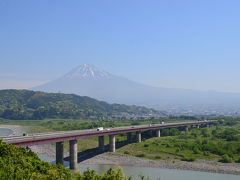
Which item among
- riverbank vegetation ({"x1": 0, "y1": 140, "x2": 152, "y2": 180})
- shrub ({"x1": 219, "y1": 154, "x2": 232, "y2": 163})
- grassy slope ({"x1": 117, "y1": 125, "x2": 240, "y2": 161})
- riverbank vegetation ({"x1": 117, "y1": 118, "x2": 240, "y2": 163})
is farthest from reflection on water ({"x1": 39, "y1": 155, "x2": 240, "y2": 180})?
riverbank vegetation ({"x1": 0, "y1": 140, "x2": 152, "y2": 180})

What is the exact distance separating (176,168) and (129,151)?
16733 millimetres

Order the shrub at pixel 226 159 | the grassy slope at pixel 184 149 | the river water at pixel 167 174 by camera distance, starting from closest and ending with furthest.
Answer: the river water at pixel 167 174 < the shrub at pixel 226 159 < the grassy slope at pixel 184 149

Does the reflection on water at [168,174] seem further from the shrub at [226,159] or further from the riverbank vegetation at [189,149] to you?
the riverbank vegetation at [189,149]

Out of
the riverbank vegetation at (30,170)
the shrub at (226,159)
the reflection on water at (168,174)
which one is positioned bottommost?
the reflection on water at (168,174)

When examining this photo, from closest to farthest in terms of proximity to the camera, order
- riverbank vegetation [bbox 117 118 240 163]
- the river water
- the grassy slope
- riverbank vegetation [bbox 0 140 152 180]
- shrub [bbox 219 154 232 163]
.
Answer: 1. riverbank vegetation [bbox 0 140 152 180]
2. the river water
3. shrub [bbox 219 154 232 163]
4. riverbank vegetation [bbox 117 118 240 163]
5. the grassy slope

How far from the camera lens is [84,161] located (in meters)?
59.7

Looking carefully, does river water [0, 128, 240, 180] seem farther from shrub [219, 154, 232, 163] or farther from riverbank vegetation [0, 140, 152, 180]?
riverbank vegetation [0, 140, 152, 180]

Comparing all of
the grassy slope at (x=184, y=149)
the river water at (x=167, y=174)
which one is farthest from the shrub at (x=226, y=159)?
the river water at (x=167, y=174)

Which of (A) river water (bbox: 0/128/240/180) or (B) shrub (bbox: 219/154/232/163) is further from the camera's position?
(B) shrub (bbox: 219/154/232/163)

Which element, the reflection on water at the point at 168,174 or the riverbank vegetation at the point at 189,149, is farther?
the riverbank vegetation at the point at 189,149

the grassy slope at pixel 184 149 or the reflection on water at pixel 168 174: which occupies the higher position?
the grassy slope at pixel 184 149

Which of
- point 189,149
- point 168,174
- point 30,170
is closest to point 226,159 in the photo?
point 189,149

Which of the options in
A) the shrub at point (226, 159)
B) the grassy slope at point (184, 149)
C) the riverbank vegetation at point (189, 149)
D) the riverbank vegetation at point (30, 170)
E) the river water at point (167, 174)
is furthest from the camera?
the grassy slope at point (184, 149)

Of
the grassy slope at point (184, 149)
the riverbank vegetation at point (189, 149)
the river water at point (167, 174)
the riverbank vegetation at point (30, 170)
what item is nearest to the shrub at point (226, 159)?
the riverbank vegetation at point (189, 149)
